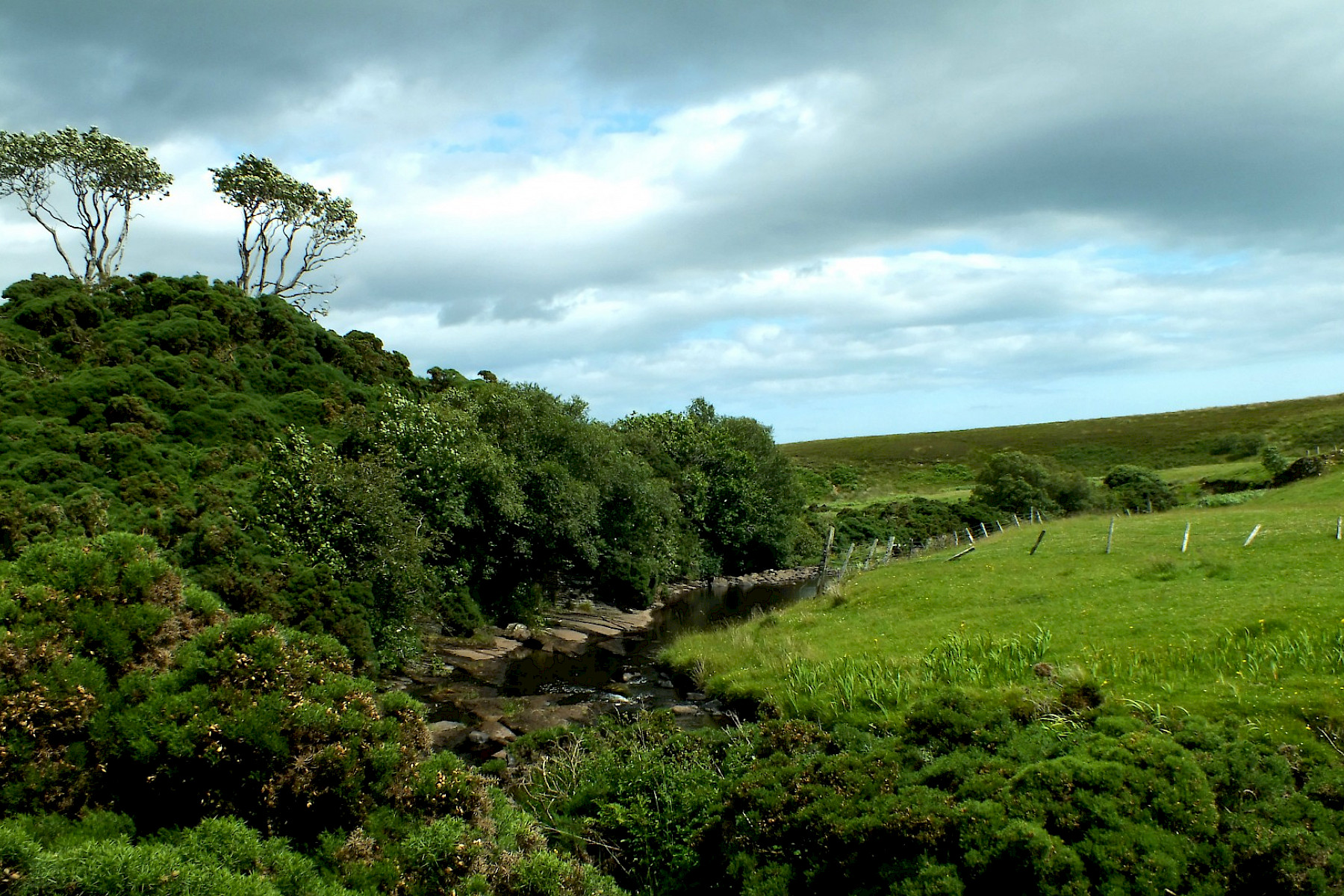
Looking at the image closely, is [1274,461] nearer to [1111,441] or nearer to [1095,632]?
[1095,632]

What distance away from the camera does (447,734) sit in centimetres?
2388

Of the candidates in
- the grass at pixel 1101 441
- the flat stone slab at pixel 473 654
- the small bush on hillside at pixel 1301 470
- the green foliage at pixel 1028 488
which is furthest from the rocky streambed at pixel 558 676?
the grass at pixel 1101 441

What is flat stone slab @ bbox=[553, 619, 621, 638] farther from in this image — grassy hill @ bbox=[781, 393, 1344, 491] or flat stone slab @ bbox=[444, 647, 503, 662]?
grassy hill @ bbox=[781, 393, 1344, 491]

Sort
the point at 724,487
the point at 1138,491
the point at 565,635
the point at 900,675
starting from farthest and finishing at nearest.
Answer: the point at 1138,491
the point at 724,487
the point at 565,635
the point at 900,675

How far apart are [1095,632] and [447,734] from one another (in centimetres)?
1954

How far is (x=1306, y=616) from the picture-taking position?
20969 millimetres

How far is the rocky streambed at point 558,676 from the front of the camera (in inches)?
972

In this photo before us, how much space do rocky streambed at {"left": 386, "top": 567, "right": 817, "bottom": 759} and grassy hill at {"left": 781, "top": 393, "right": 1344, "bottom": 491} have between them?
7769 cm

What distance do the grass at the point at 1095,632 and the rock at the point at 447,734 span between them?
8347 millimetres

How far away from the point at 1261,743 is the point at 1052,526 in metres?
39.9

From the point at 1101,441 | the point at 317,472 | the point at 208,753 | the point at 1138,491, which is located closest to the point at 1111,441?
the point at 1101,441

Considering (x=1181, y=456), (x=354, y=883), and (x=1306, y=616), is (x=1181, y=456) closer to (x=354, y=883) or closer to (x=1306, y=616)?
(x=1306, y=616)

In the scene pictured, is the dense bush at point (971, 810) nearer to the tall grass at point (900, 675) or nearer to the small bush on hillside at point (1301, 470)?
the tall grass at point (900, 675)

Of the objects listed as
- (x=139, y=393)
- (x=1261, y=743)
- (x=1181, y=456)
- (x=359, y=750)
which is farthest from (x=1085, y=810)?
(x=1181, y=456)
